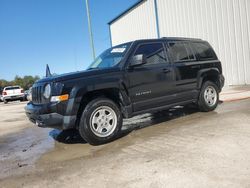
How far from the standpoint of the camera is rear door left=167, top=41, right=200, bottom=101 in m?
7.20

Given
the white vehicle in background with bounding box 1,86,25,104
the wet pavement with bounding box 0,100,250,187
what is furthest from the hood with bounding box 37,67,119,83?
the white vehicle in background with bounding box 1,86,25,104

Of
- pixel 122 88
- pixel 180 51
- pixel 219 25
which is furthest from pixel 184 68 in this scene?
pixel 219 25

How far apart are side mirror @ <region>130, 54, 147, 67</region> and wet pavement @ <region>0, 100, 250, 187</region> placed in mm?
1396

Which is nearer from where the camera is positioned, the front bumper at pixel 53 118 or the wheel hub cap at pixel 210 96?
the front bumper at pixel 53 118

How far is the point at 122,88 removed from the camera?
6.14 metres

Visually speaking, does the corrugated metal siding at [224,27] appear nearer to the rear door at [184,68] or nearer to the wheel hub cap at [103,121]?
the rear door at [184,68]

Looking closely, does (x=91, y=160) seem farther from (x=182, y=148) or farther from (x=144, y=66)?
(x=144, y=66)

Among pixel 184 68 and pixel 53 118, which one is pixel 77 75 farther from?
pixel 184 68

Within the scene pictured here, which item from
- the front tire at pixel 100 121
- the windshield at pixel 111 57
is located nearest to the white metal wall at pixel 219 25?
the windshield at pixel 111 57

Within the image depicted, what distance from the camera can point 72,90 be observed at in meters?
5.57

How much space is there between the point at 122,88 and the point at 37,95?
63.8 inches

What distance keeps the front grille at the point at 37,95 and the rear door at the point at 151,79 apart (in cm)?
168

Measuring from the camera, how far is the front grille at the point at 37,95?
5.95 metres

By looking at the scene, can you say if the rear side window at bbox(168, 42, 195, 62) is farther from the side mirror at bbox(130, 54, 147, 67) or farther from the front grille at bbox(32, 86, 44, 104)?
the front grille at bbox(32, 86, 44, 104)
